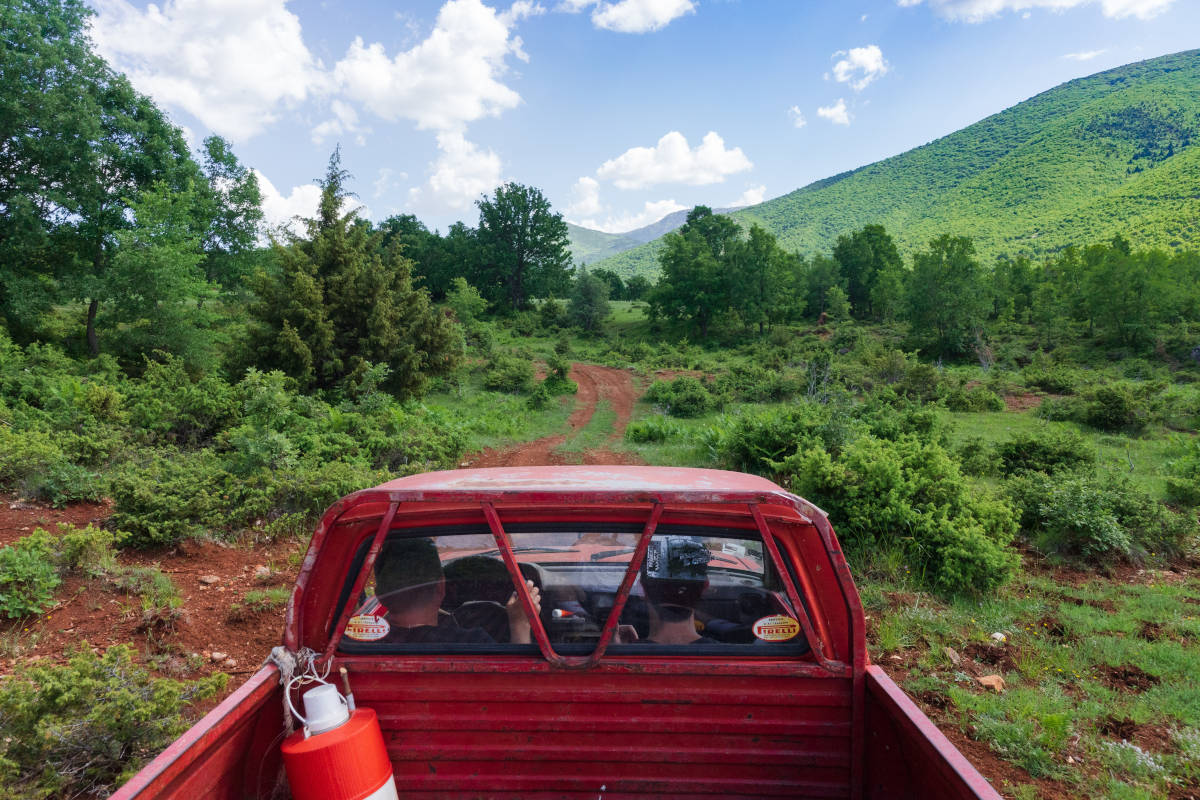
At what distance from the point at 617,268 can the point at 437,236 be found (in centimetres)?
6552

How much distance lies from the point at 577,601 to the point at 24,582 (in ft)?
17.1

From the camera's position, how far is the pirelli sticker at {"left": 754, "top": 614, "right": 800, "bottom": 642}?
2.16 m

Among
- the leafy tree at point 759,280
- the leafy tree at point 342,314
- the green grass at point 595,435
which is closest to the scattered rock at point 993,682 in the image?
the green grass at point 595,435

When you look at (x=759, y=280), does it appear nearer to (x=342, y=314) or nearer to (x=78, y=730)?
(x=342, y=314)

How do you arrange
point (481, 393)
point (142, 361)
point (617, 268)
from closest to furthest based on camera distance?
point (142, 361)
point (481, 393)
point (617, 268)

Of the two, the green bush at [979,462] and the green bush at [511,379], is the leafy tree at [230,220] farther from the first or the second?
the green bush at [979,462]

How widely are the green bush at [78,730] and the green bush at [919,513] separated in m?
6.08

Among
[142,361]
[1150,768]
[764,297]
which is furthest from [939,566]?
[764,297]

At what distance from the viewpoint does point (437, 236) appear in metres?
56.6

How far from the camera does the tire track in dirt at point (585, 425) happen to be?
496 inches

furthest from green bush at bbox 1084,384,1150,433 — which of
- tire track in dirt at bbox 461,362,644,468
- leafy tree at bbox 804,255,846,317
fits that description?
leafy tree at bbox 804,255,846,317

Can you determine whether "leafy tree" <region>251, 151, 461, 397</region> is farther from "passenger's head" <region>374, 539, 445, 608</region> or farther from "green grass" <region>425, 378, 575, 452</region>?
"passenger's head" <region>374, 539, 445, 608</region>

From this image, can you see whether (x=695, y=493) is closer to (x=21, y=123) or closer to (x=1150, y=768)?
(x=1150, y=768)

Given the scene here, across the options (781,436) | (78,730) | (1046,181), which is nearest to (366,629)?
(78,730)
